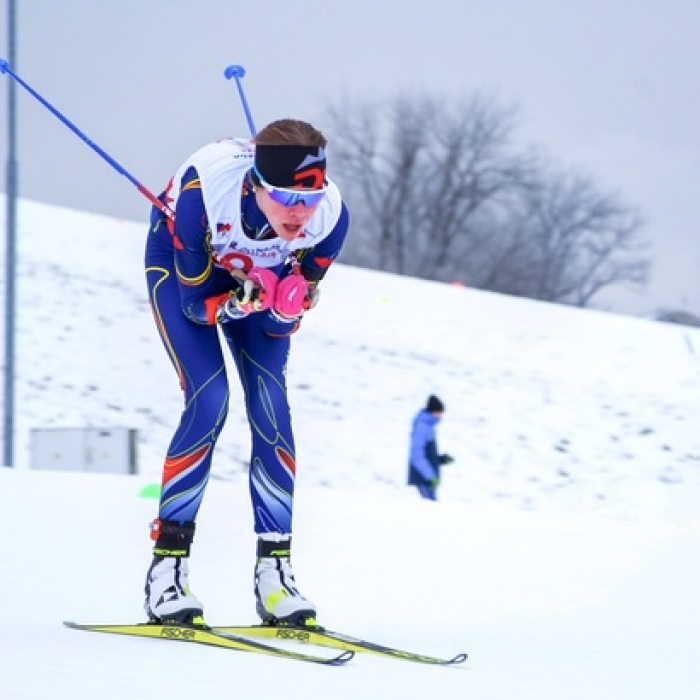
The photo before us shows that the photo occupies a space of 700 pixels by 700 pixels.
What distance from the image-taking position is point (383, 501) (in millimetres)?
10820

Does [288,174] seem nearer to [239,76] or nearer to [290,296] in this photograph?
[290,296]

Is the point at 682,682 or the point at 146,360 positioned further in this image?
the point at 146,360

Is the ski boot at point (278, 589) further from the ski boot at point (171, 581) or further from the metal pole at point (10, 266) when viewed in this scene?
the metal pole at point (10, 266)

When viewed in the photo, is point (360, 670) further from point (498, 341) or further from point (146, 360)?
point (498, 341)

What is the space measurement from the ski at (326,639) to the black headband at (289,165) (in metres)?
1.45

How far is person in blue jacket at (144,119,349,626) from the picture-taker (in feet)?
16.1

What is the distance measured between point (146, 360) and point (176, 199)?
19609mm

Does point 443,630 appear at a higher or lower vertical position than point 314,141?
lower

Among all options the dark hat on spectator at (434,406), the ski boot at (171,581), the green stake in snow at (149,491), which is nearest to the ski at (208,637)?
the ski boot at (171,581)

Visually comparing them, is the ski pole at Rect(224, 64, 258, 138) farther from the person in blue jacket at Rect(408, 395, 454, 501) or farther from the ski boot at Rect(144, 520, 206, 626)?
the person in blue jacket at Rect(408, 395, 454, 501)

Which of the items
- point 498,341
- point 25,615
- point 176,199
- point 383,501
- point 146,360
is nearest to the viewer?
point 176,199

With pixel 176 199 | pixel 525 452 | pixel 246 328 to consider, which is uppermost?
pixel 176 199

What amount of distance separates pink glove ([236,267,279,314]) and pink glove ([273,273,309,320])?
21 millimetres

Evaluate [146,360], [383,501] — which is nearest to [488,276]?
[146,360]
